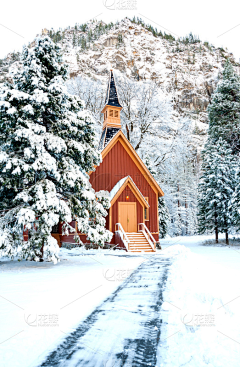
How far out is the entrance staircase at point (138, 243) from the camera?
48.7 ft

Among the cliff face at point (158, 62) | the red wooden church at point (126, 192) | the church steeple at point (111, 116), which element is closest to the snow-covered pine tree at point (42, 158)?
the red wooden church at point (126, 192)

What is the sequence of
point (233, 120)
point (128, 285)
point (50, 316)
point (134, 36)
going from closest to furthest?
point (50, 316)
point (128, 285)
point (233, 120)
point (134, 36)

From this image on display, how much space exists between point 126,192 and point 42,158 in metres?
9.32

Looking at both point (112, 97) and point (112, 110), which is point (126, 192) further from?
point (112, 97)

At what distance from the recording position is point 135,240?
1570 cm

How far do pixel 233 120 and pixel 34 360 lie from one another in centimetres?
2988

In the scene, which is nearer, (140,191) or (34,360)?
(34,360)

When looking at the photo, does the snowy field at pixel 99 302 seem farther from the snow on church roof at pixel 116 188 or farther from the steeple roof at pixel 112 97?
the steeple roof at pixel 112 97

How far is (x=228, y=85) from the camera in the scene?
2848 centimetres

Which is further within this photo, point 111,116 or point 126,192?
point 111,116

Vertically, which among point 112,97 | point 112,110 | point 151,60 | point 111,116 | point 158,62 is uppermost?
point 151,60

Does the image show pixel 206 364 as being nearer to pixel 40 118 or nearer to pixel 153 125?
pixel 40 118

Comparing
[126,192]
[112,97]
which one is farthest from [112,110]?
[126,192]

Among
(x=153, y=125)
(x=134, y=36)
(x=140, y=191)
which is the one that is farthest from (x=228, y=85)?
(x=134, y=36)
